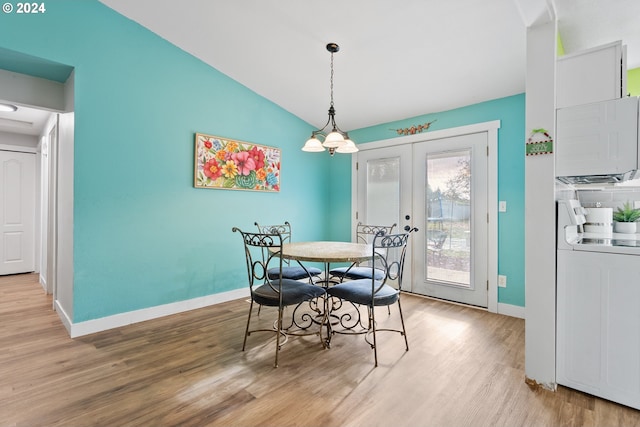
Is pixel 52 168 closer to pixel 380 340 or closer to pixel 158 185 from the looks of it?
pixel 158 185

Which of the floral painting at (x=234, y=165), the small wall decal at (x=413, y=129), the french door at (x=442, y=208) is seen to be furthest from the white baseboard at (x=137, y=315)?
the small wall decal at (x=413, y=129)

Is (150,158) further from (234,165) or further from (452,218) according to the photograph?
(452,218)

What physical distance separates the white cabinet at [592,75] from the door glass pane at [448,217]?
1.49 m

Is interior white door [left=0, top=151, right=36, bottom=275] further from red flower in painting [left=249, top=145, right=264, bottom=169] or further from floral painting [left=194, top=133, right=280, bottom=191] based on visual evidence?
red flower in painting [left=249, top=145, right=264, bottom=169]

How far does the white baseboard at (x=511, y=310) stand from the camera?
3.04 meters

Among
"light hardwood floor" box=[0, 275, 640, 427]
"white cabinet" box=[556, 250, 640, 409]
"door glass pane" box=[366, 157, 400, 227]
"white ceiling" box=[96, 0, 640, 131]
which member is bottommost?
"light hardwood floor" box=[0, 275, 640, 427]

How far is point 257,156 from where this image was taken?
3.80m

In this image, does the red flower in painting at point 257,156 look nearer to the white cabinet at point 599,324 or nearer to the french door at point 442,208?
the french door at point 442,208

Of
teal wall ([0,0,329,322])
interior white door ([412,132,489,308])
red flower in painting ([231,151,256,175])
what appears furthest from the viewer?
red flower in painting ([231,151,256,175])

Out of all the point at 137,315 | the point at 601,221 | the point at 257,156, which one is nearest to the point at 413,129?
the point at 257,156

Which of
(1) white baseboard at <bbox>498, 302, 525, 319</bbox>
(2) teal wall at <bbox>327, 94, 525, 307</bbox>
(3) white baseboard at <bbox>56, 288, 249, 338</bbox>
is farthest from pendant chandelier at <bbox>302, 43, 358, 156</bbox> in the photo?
(1) white baseboard at <bbox>498, 302, 525, 319</bbox>

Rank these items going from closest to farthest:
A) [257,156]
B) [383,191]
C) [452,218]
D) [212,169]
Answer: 1. [212,169]
2. [452,218]
3. [257,156]
4. [383,191]

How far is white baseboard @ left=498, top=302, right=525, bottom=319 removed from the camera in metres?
3.04

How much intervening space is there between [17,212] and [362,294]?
583cm
